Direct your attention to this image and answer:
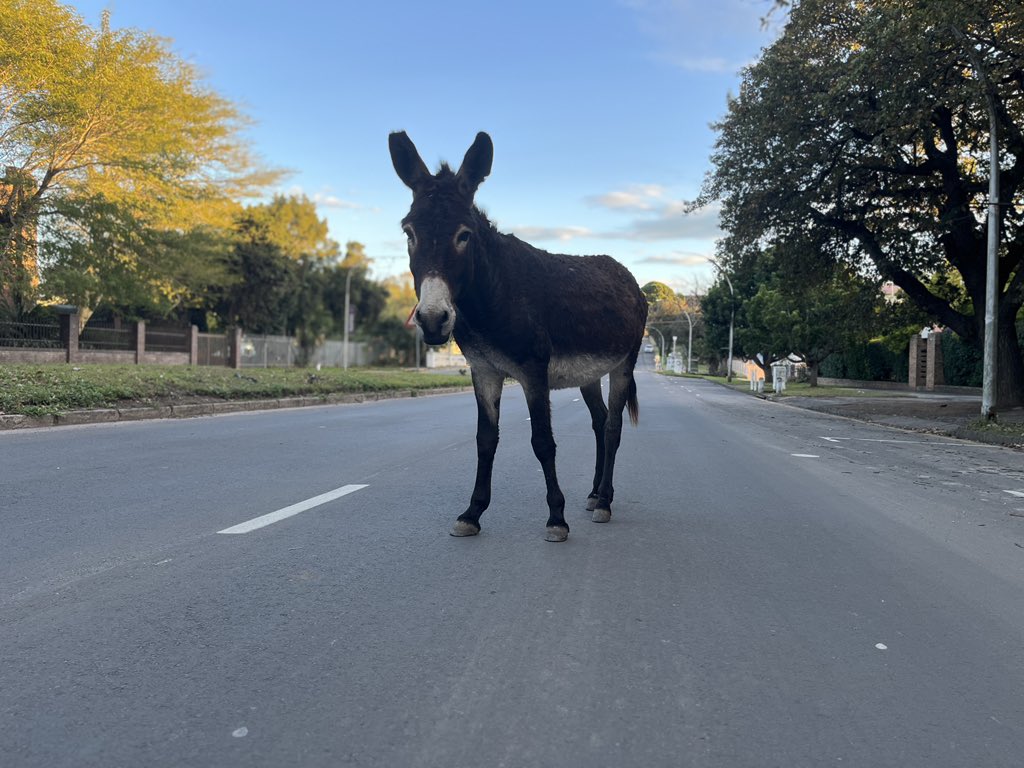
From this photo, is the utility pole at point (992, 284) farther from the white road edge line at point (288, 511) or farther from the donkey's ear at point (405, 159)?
the donkey's ear at point (405, 159)

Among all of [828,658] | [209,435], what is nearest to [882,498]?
[828,658]

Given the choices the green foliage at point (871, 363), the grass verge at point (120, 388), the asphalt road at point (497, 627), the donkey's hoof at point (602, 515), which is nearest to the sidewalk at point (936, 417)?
the asphalt road at point (497, 627)

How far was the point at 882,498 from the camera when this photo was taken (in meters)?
7.33

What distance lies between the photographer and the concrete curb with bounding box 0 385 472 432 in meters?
11.8

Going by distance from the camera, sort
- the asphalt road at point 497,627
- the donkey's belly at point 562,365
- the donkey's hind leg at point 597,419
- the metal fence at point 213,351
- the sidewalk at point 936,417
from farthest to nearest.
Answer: the metal fence at point 213,351 < the sidewalk at point 936,417 < the donkey's hind leg at point 597,419 < the donkey's belly at point 562,365 < the asphalt road at point 497,627

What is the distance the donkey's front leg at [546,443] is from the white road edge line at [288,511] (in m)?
1.88

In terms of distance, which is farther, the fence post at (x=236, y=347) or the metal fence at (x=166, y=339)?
the fence post at (x=236, y=347)

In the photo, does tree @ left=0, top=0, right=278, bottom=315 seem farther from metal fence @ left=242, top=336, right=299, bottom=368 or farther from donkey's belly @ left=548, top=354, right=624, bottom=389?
donkey's belly @ left=548, top=354, right=624, bottom=389

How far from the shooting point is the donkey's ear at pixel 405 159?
4590mm

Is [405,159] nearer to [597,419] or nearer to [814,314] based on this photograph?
[597,419]

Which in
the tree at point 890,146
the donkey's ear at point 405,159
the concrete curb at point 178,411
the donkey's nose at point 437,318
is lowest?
the concrete curb at point 178,411

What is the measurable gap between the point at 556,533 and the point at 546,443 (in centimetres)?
57

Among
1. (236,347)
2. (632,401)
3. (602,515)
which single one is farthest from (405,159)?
(236,347)

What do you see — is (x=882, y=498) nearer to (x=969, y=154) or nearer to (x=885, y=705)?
(x=885, y=705)
